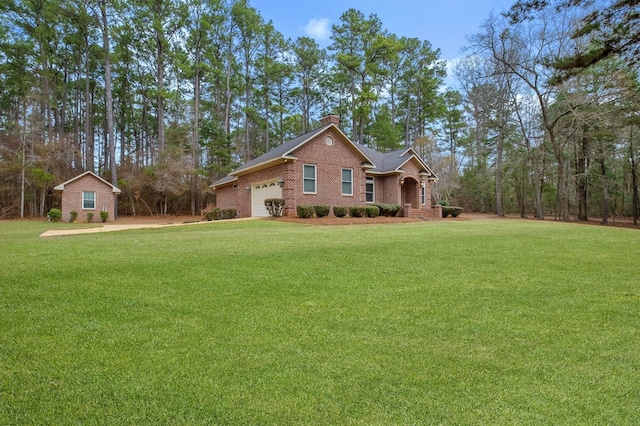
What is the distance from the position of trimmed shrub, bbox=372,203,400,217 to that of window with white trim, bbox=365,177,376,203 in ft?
6.25

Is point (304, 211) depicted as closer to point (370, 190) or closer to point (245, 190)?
point (245, 190)

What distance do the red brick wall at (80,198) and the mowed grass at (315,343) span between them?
20433 millimetres

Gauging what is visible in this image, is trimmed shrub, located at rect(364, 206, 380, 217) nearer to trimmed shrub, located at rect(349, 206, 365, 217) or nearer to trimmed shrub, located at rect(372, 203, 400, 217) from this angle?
trimmed shrub, located at rect(349, 206, 365, 217)

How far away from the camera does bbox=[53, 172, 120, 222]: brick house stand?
910 inches

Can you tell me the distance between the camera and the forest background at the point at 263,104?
78.5 feet

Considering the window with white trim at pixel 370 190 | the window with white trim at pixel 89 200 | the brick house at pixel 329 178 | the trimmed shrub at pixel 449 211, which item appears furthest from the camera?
the window with white trim at pixel 89 200

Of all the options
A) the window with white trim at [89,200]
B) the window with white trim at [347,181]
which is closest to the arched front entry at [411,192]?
the window with white trim at [347,181]

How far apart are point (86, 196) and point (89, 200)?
0.32 m

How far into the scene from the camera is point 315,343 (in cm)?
302

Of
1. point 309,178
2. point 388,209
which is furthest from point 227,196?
point 388,209

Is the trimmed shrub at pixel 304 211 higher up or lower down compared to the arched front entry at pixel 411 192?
lower down

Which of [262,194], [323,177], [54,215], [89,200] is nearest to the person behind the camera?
[323,177]

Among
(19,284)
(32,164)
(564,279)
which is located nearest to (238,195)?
(32,164)

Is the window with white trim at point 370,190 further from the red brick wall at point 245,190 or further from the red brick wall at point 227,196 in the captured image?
the red brick wall at point 227,196
